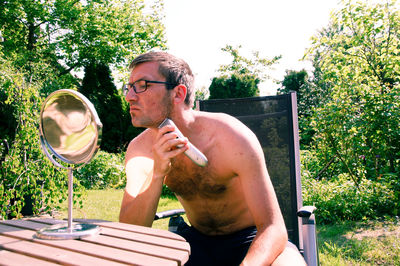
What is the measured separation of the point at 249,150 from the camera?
1.73m

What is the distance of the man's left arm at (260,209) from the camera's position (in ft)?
4.94

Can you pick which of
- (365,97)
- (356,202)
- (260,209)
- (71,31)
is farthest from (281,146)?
(71,31)

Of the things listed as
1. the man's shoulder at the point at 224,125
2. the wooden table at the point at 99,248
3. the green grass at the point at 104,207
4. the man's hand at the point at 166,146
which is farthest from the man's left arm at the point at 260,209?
the green grass at the point at 104,207

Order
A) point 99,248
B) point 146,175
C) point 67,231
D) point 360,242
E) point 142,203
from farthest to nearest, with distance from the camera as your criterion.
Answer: point 360,242
point 146,175
point 142,203
point 67,231
point 99,248

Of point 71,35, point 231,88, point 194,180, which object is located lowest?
point 194,180

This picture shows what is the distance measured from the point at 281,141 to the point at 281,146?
0.04 metres

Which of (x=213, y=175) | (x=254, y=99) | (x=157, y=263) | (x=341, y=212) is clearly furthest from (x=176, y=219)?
(x=341, y=212)

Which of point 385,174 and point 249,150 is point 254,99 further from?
point 385,174

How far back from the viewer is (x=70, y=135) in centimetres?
136

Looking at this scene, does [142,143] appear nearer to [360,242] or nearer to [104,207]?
[360,242]

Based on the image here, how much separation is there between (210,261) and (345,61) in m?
4.54

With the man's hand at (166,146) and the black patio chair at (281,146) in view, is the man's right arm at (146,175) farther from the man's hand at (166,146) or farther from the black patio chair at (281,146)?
the black patio chair at (281,146)

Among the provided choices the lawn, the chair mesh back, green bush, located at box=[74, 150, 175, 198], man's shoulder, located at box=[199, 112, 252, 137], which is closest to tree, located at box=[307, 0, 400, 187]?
the lawn

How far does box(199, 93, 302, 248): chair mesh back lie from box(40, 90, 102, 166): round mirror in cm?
165
